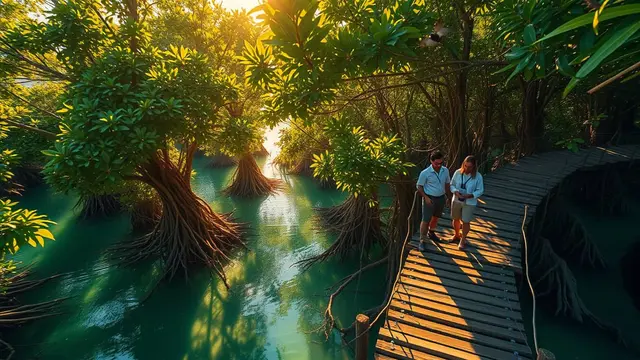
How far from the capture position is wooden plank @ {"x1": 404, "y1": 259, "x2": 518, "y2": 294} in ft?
11.2

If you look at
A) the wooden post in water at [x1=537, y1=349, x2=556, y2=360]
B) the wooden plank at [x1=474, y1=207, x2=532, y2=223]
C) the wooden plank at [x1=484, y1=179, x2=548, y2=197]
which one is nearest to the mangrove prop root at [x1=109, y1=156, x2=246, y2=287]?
the wooden plank at [x1=474, y1=207, x2=532, y2=223]

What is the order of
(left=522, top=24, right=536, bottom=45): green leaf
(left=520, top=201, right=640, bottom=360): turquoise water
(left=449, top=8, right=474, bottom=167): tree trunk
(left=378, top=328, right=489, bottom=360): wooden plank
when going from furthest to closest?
1. (left=520, top=201, right=640, bottom=360): turquoise water
2. (left=449, top=8, right=474, bottom=167): tree trunk
3. (left=378, top=328, right=489, bottom=360): wooden plank
4. (left=522, top=24, right=536, bottom=45): green leaf

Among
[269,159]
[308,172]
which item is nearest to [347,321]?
[308,172]

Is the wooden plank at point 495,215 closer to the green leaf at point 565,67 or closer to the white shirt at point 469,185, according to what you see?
the white shirt at point 469,185

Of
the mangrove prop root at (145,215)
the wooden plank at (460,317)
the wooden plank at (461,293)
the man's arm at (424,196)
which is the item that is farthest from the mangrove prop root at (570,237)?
the mangrove prop root at (145,215)

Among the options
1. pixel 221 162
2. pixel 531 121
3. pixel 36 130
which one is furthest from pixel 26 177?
Result: pixel 531 121

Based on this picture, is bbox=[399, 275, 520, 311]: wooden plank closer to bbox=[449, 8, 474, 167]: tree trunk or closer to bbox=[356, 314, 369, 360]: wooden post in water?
bbox=[356, 314, 369, 360]: wooden post in water

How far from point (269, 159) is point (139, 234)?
9522 millimetres

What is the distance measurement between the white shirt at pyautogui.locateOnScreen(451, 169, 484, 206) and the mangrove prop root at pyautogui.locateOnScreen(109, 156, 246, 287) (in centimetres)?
536

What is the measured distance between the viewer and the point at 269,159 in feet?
59.5

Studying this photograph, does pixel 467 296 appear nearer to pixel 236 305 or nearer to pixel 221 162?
pixel 236 305

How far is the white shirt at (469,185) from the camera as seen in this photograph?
3.71 meters

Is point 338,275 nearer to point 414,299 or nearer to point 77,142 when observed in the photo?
point 414,299

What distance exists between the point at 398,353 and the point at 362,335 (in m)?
0.34
